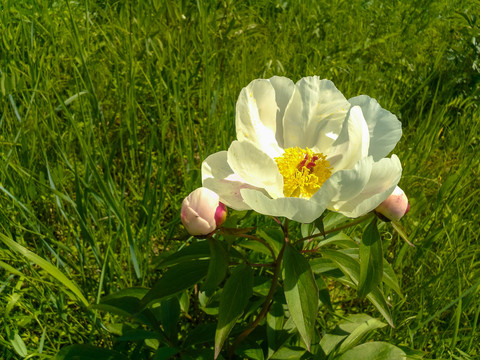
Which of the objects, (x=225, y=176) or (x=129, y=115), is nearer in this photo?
(x=225, y=176)

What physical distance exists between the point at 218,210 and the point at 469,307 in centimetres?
88

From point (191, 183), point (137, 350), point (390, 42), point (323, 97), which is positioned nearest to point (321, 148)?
point (323, 97)

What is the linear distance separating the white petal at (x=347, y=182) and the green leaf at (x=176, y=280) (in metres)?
0.29

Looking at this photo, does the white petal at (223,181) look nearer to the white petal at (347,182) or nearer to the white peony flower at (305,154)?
the white peony flower at (305,154)

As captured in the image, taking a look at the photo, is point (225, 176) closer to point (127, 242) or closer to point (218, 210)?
point (218, 210)

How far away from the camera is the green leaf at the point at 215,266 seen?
885 millimetres

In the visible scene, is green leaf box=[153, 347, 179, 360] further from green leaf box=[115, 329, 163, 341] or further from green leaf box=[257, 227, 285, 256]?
green leaf box=[257, 227, 285, 256]

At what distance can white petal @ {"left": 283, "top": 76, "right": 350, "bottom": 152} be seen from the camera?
→ 106cm

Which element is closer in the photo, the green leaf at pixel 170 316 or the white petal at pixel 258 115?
the white petal at pixel 258 115

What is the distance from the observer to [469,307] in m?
1.38

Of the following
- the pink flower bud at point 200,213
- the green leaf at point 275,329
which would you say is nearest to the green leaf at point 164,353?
the green leaf at point 275,329

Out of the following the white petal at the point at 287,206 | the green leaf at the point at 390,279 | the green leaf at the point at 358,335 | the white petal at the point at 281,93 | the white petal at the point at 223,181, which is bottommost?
the green leaf at the point at 358,335

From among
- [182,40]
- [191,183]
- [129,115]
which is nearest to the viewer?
[191,183]

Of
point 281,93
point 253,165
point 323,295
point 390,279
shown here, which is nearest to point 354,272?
point 390,279
